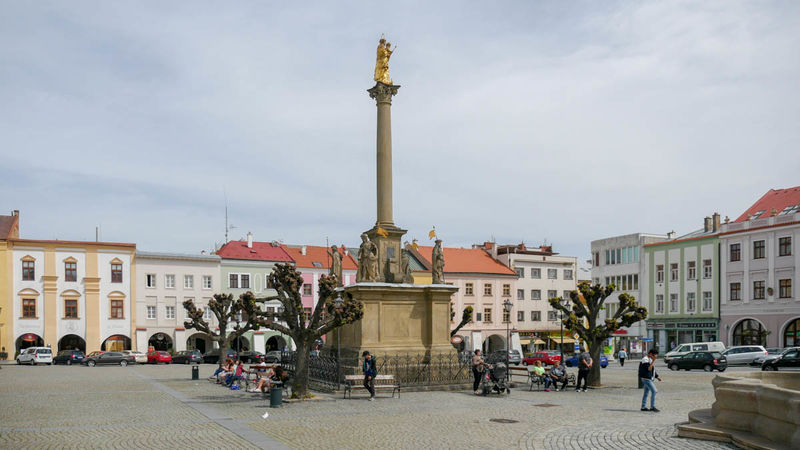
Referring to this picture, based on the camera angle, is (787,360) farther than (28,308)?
No

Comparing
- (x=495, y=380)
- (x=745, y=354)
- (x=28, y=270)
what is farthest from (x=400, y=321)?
(x=28, y=270)

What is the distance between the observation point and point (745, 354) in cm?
4669

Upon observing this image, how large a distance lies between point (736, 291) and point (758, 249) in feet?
12.1

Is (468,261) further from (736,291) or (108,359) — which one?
(108,359)

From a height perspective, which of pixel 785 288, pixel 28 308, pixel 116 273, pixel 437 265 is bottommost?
pixel 28 308

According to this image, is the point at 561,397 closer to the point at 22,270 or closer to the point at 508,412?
the point at 508,412

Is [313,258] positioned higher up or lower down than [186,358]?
higher up

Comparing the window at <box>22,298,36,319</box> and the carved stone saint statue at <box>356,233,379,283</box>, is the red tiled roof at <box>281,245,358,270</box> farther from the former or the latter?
the carved stone saint statue at <box>356,233,379,283</box>

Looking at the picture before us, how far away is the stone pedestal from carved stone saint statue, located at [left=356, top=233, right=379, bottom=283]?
81cm

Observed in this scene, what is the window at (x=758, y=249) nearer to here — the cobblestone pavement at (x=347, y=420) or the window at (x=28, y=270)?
the cobblestone pavement at (x=347, y=420)

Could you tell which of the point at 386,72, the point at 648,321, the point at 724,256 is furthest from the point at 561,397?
the point at 648,321

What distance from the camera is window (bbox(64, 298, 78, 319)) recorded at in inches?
2410

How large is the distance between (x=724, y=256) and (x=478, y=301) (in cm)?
2490

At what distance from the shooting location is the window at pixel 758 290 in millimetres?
56859
